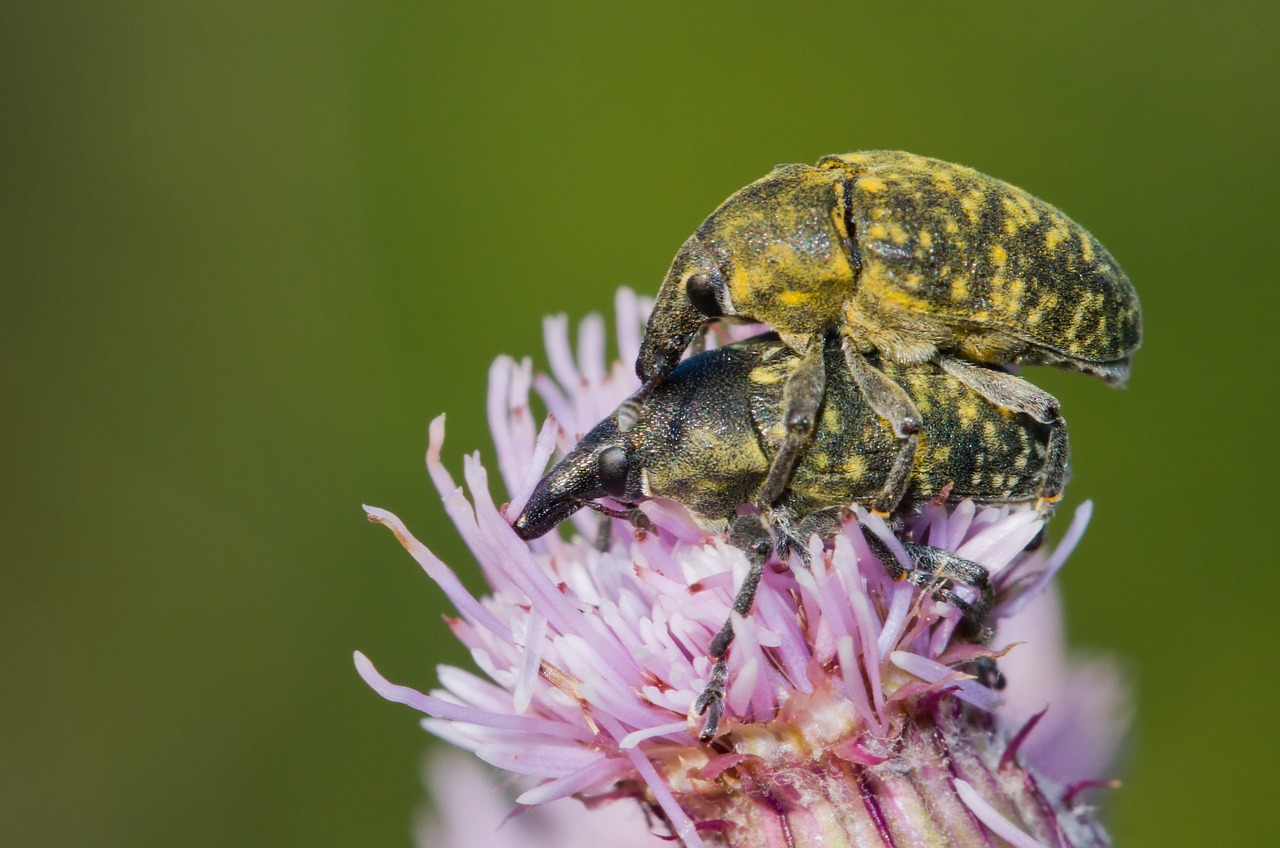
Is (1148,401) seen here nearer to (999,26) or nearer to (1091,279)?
(999,26)

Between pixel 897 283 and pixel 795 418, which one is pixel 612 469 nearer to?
pixel 795 418

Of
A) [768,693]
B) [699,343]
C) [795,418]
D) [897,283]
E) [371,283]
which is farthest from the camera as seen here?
[371,283]

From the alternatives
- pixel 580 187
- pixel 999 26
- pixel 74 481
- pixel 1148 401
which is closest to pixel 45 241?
pixel 74 481

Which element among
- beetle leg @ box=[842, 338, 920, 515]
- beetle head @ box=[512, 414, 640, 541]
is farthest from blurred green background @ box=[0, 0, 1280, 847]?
beetle head @ box=[512, 414, 640, 541]

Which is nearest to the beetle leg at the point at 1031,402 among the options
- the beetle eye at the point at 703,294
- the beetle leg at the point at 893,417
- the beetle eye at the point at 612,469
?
the beetle leg at the point at 893,417

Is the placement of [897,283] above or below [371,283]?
below

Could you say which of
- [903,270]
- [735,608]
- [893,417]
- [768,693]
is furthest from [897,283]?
[768,693]

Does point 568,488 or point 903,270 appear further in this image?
point 568,488
